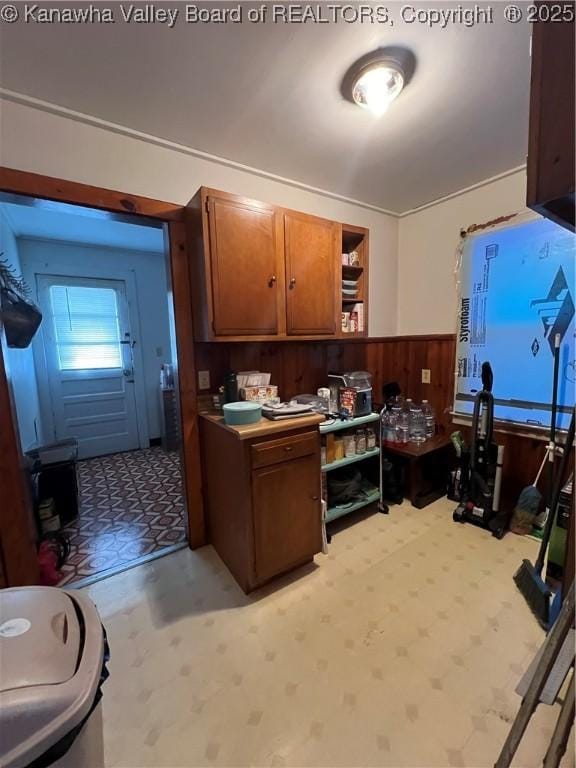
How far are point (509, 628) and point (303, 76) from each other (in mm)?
2696

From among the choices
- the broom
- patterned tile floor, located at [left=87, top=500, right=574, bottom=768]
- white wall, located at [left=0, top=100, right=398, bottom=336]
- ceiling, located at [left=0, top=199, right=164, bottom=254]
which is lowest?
patterned tile floor, located at [left=87, top=500, right=574, bottom=768]

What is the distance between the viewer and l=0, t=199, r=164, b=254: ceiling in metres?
2.86

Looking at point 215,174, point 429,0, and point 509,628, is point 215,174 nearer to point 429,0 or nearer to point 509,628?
point 429,0

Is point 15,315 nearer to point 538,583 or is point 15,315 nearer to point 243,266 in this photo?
point 243,266

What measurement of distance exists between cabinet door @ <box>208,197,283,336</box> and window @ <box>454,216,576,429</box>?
160cm

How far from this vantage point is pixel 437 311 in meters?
2.81

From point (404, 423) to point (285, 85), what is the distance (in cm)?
240

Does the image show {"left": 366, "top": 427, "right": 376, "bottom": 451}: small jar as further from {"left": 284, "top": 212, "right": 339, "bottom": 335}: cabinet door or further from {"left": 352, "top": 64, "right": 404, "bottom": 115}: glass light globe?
{"left": 352, "top": 64, "right": 404, "bottom": 115}: glass light globe

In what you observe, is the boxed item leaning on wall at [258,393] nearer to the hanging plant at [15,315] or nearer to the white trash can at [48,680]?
the white trash can at [48,680]

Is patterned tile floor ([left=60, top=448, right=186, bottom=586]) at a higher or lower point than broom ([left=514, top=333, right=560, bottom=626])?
lower

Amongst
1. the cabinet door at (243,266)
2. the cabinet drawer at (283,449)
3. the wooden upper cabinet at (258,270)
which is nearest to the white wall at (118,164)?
the wooden upper cabinet at (258,270)

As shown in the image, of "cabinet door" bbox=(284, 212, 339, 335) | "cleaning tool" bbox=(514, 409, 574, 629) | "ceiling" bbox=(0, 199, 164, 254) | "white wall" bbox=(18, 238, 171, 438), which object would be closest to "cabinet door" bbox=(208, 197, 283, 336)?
"cabinet door" bbox=(284, 212, 339, 335)

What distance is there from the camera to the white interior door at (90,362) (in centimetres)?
369

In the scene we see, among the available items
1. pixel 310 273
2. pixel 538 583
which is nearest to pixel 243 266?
pixel 310 273
